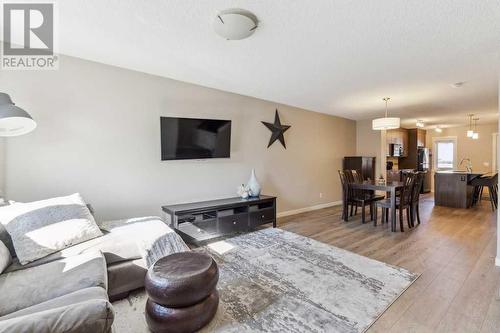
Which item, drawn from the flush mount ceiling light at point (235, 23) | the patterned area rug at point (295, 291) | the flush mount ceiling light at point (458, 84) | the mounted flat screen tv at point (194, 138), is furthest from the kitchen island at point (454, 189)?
the flush mount ceiling light at point (235, 23)

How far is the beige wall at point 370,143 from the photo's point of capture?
263 inches

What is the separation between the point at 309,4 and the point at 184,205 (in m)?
2.99

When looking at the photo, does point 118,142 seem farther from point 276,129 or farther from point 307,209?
point 307,209

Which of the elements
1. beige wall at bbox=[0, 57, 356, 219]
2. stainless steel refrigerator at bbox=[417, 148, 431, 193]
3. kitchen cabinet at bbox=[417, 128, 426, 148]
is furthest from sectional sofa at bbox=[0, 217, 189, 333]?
kitchen cabinet at bbox=[417, 128, 426, 148]

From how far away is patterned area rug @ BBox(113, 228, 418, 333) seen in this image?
1912mm

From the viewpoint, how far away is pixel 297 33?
236 centimetres

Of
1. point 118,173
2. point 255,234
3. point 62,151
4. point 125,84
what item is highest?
point 125,84

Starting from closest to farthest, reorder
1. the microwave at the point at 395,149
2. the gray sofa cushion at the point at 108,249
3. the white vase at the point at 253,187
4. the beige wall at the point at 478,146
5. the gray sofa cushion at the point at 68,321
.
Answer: the gray sofa cushion at the point at 68,321 → the gray sofa cushion at the point at 108,249 → the white vase at the point at 253,187 → the microwave at the point at 395,149 → the beige wall at the point at 478,146

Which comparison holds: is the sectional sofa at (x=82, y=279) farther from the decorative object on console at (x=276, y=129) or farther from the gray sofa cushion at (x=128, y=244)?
the decorative object on console at (x=276, y=129)

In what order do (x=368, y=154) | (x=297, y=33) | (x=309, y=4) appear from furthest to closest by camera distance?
1. (x=368, y=154)
2. (x=297, y=33)
3. (x=309, y=4)

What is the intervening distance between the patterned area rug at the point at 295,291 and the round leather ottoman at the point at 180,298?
17 cm

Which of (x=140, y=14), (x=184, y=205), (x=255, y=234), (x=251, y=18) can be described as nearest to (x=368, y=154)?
(x=255, y=234)

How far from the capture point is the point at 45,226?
2115 millimetres

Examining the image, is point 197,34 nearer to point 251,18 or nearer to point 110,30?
point 251,18
